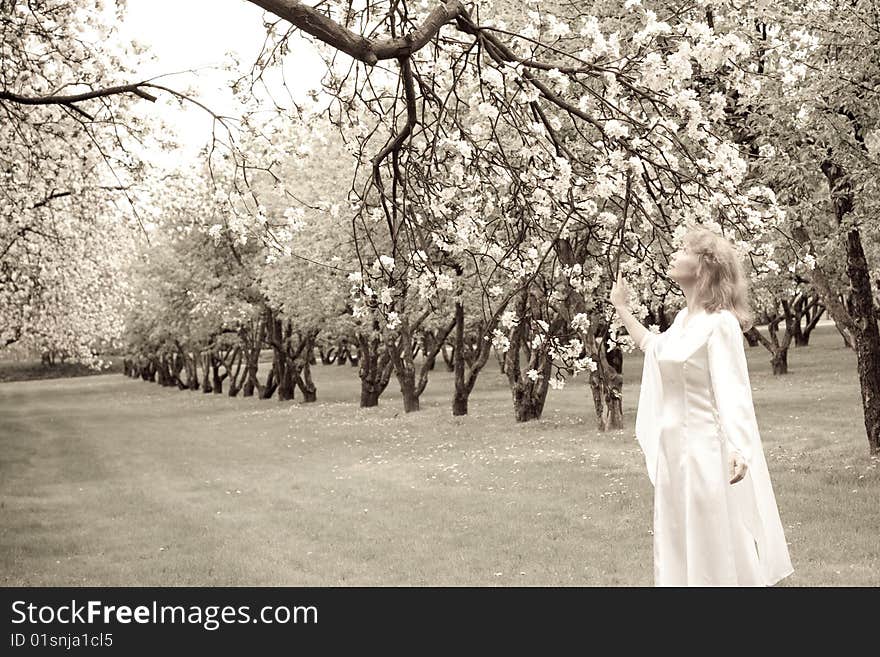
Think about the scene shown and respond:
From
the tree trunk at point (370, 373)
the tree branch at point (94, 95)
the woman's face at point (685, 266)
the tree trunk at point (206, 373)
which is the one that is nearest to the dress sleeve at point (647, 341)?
the woman's face at point (685, 266)

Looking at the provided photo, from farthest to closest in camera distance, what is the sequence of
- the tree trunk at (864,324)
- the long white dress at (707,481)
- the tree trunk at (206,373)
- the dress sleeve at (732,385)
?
the tree trunk at (206,373) < the tree trunk at (864,324) < the long white dress at (707,481) < the dress sleeve at (732,385)

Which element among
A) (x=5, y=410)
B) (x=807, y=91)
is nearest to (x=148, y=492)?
(x=807, y=91)

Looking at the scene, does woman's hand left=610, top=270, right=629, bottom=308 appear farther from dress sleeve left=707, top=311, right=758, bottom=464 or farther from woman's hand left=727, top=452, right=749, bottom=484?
woman's hand left=727, top=452, right=749, bottom=484

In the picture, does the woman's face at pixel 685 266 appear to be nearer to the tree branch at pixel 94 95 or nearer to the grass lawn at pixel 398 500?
the grass lawn at pixel 398 500

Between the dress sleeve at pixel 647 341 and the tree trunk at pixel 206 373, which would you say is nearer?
the dress sleeve at pixel 647 341

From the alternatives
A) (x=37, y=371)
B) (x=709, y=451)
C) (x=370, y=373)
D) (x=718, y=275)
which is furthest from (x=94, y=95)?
(x=37, y=371)

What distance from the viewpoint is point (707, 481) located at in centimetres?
577

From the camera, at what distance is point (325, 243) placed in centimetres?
3203

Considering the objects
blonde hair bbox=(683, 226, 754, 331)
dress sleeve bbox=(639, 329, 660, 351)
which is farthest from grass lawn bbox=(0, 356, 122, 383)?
blonde hair bbox=(683, 226, 754, 331)

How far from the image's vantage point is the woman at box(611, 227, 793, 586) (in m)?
5.75

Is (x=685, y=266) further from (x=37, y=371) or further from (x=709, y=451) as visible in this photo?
(x=37, y=371)

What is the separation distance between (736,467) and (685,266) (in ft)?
4.04

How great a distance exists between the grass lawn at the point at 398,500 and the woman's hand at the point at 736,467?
5.42 meters

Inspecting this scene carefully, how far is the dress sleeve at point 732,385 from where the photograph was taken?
17.7ft
